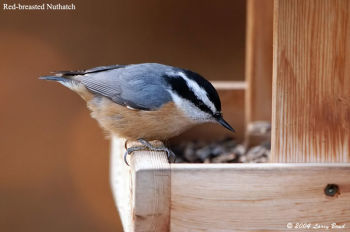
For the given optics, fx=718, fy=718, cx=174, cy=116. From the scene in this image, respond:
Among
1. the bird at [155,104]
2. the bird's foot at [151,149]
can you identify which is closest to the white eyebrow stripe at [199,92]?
the bird at [155,104]

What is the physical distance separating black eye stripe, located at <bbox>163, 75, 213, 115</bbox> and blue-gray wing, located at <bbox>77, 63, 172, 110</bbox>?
4 centimetres

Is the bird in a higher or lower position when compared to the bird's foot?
higher

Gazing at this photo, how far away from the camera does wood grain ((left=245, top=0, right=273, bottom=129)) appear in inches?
128

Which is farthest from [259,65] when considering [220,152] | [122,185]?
[122,185]

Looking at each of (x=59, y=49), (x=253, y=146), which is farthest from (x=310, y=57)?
(x=59, y=49)

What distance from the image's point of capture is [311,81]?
2.24 meters

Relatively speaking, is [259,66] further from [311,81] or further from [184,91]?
[311,81]

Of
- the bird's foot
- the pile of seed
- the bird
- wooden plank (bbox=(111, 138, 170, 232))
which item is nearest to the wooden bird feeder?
wooden plank (bbox=(111, 138, 170, 232))

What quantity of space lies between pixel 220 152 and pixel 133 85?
50 centimetres

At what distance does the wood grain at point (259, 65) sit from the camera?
3.25m

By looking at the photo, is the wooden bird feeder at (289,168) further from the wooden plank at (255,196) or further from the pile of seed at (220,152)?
the pile of seed at (220,152)

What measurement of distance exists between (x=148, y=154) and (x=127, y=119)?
15.0 inches

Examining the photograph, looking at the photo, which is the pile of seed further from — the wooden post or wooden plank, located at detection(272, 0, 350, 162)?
wooden plank, located at detection(272, 0, 350, 162)

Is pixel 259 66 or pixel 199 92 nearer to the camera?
pixel 199 92
